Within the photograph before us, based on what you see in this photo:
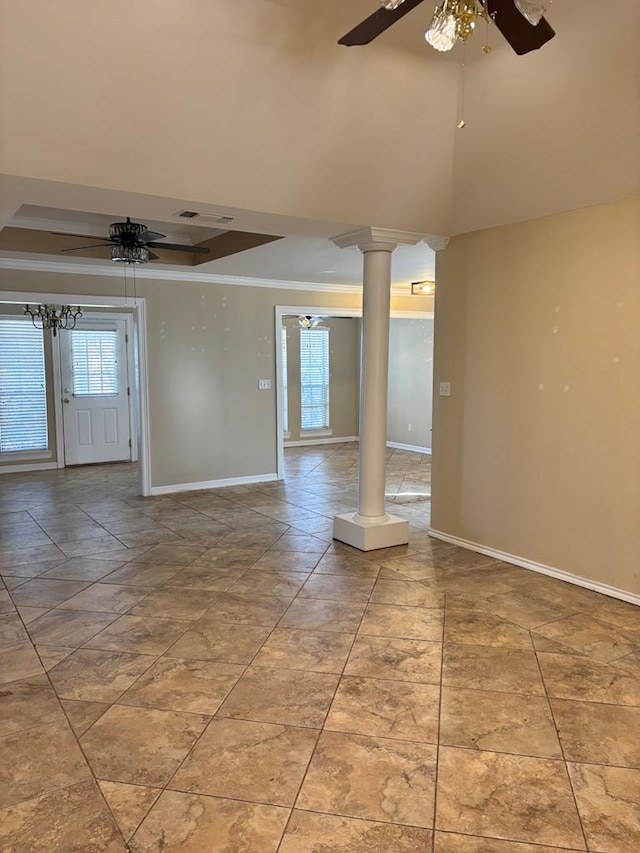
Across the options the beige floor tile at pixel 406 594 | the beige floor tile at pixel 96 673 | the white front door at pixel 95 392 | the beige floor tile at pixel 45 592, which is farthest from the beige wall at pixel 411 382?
the beige floor tile at pixel 96 673

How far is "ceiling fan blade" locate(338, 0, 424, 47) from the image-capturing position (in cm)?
209

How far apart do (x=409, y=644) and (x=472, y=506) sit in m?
1.71

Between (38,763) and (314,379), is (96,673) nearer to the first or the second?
(38,763)

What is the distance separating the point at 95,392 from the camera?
8461 mm

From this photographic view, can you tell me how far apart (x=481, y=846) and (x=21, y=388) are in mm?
7751

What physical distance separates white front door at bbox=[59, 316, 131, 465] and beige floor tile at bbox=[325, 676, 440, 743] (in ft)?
22.1

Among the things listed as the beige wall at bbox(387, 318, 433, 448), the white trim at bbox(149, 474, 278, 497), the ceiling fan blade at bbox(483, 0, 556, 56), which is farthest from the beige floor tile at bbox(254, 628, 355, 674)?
the beige wall at bbox(387, 318, 433, 448)

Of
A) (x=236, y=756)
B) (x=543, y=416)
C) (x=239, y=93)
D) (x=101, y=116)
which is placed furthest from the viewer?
(x=543, y=416)

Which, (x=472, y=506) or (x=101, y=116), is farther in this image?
(x=472, y=506)

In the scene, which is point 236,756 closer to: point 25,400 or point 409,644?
point 409,644


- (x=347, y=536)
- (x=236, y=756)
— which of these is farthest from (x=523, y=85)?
(x=236, y=756)

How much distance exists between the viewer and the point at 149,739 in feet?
7.36

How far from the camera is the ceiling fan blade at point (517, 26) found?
2111 millimetres

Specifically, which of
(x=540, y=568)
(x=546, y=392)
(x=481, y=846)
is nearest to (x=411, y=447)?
(x=540, y=568)
